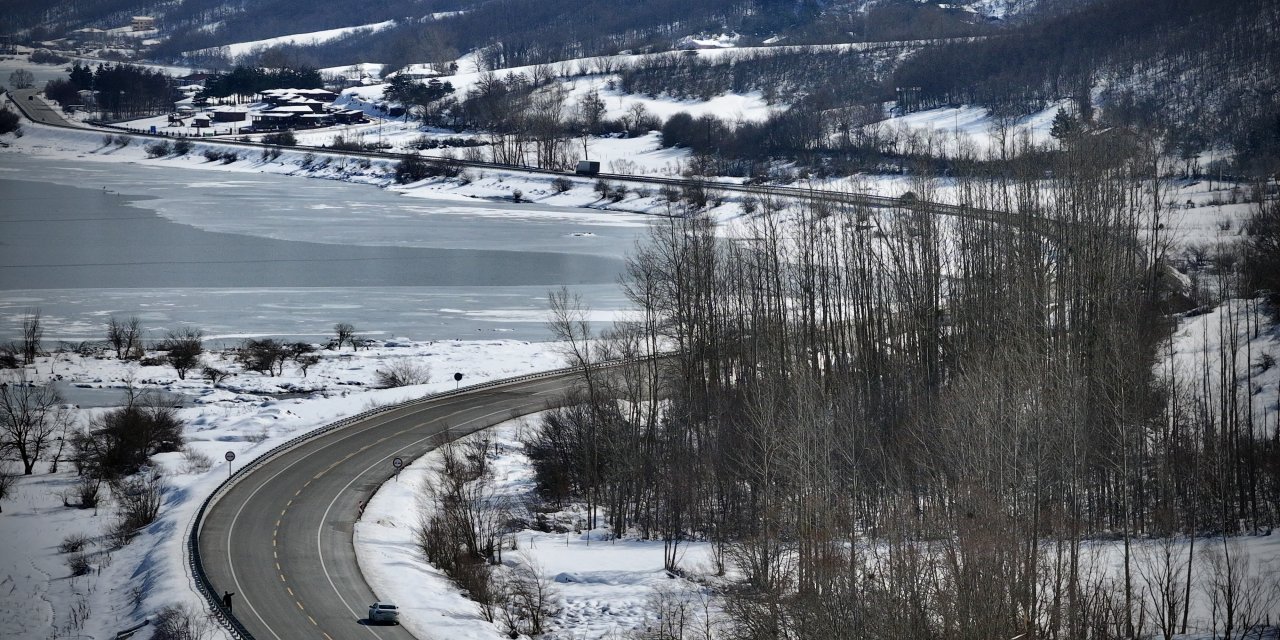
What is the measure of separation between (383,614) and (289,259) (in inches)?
1604

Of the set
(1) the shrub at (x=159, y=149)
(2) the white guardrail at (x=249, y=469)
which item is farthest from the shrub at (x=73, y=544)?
(1) the shrub at (x=159, y=149)

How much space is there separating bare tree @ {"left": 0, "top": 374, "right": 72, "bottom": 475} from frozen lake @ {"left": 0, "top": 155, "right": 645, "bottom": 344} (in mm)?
7654

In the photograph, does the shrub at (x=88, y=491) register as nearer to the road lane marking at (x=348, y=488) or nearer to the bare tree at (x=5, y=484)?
the bare tree at (x=5, y=484)

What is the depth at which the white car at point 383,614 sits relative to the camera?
18188 millimetres

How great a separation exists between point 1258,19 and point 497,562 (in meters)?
77.2

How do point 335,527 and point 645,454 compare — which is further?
point 645,454

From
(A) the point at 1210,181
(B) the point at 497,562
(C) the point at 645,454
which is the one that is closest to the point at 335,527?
(B) the point at 497,562

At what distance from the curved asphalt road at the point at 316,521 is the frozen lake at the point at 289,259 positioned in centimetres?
1114

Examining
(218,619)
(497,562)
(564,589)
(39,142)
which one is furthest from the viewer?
(39,142)

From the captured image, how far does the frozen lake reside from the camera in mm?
43812

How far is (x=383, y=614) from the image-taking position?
1819 cm

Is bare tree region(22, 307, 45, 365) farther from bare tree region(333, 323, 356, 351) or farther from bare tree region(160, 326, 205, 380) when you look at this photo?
bare tree region(333, 323, 356, 351)

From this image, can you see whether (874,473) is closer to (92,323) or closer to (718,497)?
(718,497)

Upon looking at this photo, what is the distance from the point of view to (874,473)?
23.2 m
